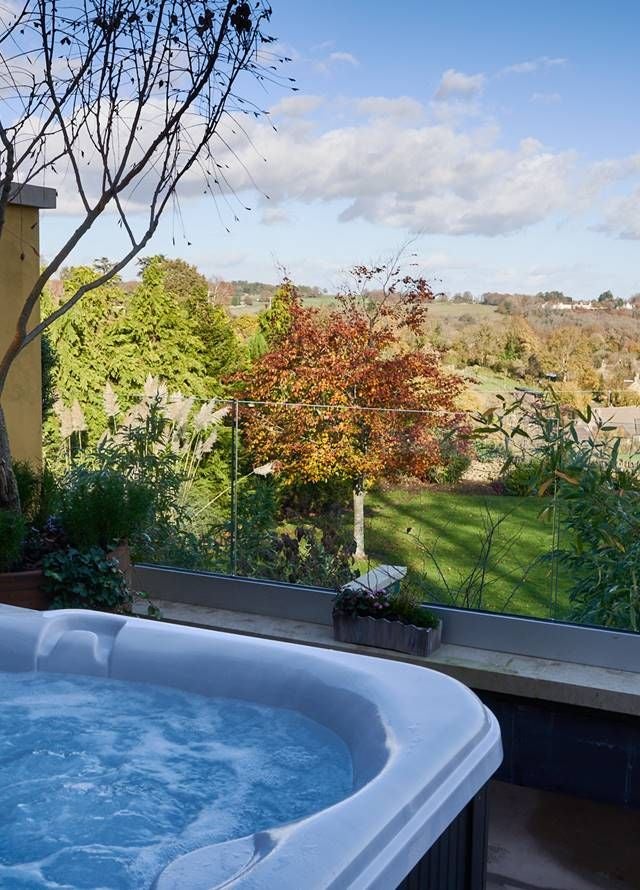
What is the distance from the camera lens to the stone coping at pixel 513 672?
3287 millimetres

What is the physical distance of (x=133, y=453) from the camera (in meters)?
5.01

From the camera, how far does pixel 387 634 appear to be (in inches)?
148

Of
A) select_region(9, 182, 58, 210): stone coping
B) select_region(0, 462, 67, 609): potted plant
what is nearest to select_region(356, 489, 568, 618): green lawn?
select_region(0, 462, 67, 609): potted plant

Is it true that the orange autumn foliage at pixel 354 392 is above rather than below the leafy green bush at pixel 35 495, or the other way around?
above

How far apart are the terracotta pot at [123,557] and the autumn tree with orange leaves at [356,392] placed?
828 millimetres

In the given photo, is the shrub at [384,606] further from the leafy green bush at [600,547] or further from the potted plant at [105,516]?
the potted plant at [105,516]

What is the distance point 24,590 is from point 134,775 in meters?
1.52

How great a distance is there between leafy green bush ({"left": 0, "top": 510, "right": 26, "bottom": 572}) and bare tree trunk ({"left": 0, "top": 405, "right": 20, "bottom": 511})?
0.75 feet

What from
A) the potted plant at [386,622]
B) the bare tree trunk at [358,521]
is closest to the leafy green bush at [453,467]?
the bare tree trunk at [358,521]

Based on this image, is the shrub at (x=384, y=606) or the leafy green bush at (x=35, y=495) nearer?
the shrub at (x=384, y=606)

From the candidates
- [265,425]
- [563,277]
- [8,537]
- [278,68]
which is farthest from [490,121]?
[8,537]

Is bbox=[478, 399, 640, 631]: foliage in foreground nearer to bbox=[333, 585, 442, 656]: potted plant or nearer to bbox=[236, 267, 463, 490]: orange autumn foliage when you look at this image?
bbox=[236, 267, 463, 490]: orange autumn foliage

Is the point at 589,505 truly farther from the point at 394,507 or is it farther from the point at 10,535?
the point at 10,535

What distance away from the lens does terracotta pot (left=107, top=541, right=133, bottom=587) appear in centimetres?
403
